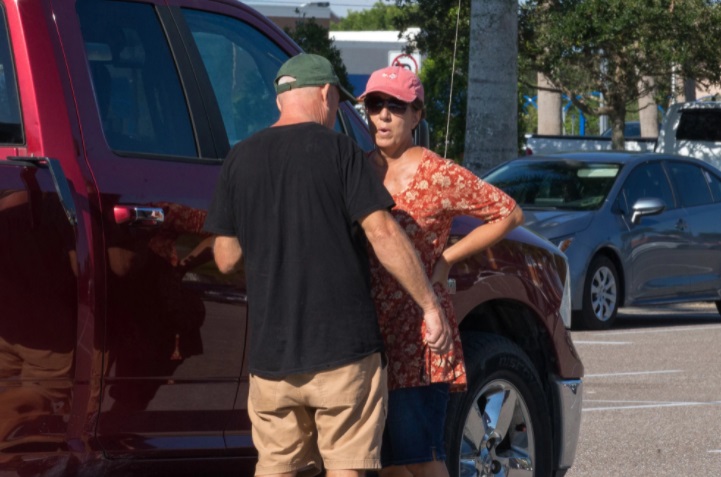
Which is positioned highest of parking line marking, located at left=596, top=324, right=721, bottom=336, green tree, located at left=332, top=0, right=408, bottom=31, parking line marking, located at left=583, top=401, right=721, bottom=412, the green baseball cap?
green tree, located at left=332, top=0, right=408, bottom=31

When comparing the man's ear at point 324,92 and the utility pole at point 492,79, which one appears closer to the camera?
the man's ear at point 324,92

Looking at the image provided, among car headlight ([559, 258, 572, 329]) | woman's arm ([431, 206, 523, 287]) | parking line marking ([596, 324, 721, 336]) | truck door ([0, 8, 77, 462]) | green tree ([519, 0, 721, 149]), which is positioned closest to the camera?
truck door ([0, 8, 77, 462])

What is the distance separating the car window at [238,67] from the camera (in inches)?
205

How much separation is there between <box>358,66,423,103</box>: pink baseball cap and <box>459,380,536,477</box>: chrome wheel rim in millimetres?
1337

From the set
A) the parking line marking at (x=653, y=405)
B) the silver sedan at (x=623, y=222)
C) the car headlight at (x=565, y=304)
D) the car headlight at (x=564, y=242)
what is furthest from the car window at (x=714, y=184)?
the car headlight at (x=565, y=304)

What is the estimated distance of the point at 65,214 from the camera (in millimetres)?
4355

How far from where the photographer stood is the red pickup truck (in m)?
4.28

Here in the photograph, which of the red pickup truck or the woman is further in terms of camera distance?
the woman

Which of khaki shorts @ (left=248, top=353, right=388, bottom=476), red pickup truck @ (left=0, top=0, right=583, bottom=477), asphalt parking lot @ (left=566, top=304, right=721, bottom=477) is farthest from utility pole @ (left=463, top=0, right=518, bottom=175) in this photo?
khaki shorts @ (left=248, top=353, right=388, bottom=476)

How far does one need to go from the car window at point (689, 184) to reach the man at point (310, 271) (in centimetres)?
1176

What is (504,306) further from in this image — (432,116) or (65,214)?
(432,116)

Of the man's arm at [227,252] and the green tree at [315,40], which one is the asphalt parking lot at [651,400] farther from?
the green tree at [315,40]

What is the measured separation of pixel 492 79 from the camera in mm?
17688

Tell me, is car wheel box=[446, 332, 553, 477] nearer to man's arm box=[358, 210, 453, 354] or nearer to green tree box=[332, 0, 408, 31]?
man's arm box=[358, 210, 453, 354]
